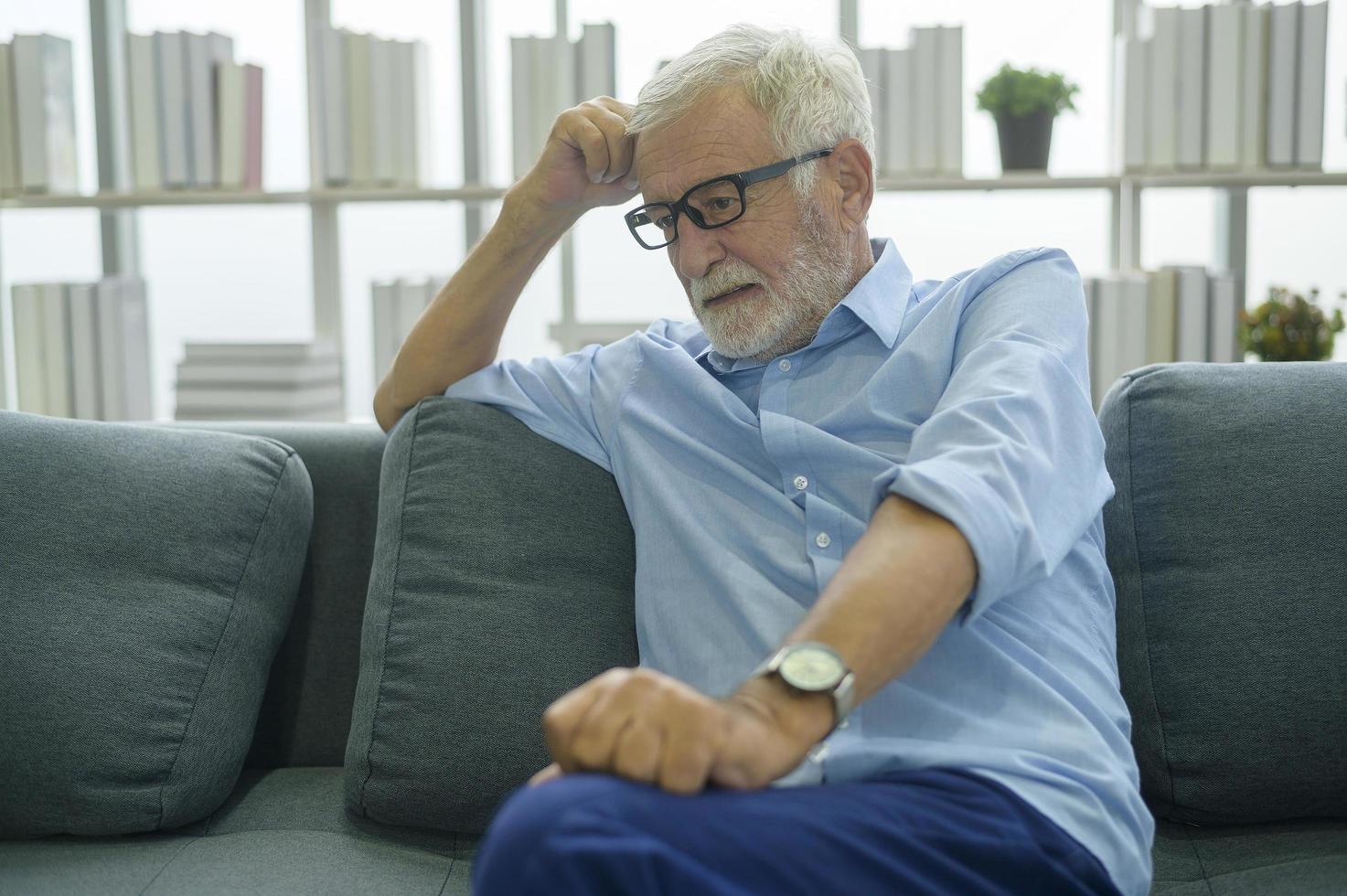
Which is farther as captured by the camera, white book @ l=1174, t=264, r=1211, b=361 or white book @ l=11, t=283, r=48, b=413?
white book @ l=11, t=283, r=48, b=413

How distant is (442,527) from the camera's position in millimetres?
1458

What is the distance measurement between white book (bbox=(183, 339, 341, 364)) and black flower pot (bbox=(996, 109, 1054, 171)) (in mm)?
1507

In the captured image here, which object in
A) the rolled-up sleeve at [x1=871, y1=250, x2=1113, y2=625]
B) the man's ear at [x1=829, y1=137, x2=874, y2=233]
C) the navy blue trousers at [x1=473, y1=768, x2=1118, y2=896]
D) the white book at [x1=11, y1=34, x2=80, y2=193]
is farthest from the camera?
the white book at [x1=11, y1=34, x2=80, y2=193]

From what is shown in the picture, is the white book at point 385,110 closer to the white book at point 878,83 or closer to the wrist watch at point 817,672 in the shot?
the white book at point 878,83

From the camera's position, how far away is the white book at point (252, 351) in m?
2.54

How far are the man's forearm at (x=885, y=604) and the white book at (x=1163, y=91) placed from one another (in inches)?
72.0

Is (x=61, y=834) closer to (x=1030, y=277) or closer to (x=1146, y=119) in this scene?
(x=1030, y=277)

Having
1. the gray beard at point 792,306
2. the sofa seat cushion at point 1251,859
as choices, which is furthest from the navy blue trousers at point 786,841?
the gray beard at point 792,306

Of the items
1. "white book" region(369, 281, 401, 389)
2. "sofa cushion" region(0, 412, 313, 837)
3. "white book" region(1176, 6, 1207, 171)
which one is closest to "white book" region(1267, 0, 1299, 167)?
"white book" region(1176, 6, 1207, 171)

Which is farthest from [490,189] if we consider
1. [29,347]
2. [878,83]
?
[29,347]

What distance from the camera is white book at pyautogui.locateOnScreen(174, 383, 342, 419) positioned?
2.54 m

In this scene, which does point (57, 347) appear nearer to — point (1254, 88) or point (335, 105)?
point (335, 105)

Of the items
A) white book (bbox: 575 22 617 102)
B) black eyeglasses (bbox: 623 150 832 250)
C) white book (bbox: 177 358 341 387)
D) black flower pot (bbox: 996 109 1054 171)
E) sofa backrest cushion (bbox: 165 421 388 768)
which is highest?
white book (bbox: 575 22 617 102)

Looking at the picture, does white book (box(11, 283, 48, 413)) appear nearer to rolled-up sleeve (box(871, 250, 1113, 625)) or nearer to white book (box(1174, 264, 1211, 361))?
rolled-up sleeve (box(871, 250, 1113, 625))
